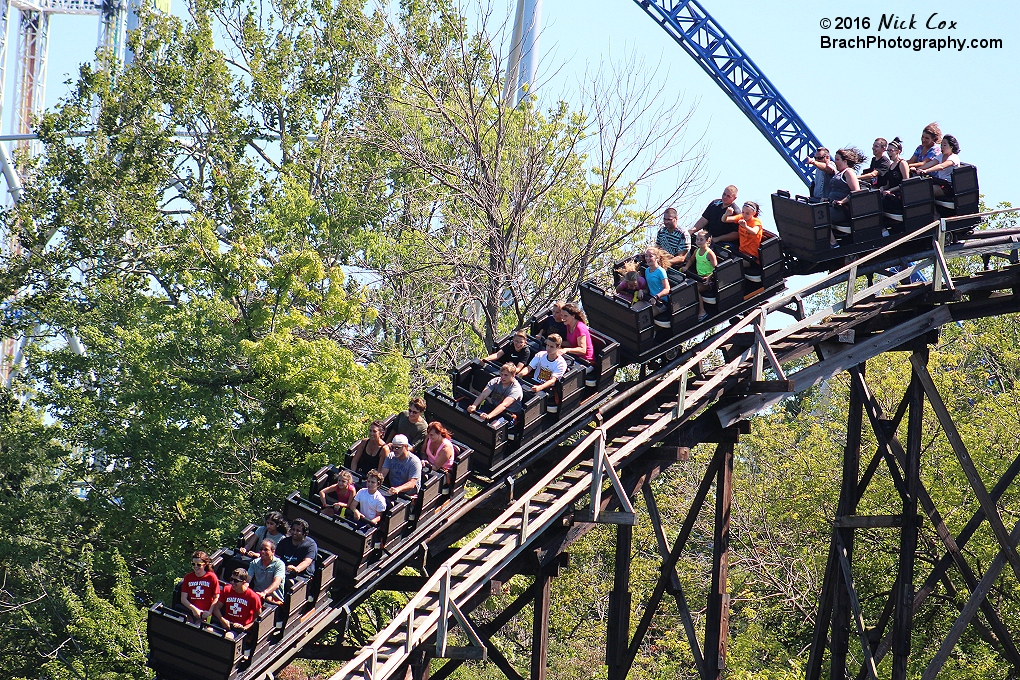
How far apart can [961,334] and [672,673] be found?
816 centimetres

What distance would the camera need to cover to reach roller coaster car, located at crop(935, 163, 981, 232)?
1364 cm

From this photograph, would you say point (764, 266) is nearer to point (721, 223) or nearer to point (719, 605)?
point (721, 223)

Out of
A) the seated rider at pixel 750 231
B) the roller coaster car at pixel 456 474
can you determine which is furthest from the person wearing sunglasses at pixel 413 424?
the seated rider at pixel 750 231

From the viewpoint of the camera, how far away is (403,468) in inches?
458

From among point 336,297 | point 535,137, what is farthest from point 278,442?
point 535,137

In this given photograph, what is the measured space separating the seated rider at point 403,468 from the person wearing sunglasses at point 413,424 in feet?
0.94

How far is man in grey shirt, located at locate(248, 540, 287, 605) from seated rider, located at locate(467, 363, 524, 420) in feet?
7.23

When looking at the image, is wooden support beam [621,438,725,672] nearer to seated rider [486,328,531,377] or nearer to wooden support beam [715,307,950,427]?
wooden support beam [715,307,950,427]

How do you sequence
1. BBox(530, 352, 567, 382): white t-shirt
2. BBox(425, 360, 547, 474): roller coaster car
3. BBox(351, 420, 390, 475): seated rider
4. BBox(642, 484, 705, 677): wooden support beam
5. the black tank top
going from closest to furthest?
BBox(425, 360, 547, 474): roller coaster car → BBox(351, 420, 390, 475): seated rider → BBox(530, 352, 567, 382): white t-shirt → BBox(642, 484, 705, 677): wooden support beam → the black tank top

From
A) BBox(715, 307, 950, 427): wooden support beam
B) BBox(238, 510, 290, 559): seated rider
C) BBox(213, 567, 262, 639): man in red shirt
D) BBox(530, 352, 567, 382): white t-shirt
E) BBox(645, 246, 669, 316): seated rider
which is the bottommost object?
BBox(213, 567, 262, 639): man in red shirt

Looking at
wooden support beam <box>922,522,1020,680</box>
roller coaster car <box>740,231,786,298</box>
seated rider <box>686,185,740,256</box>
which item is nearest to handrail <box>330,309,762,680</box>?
roller coaster car <box>740,231,786,298</box>

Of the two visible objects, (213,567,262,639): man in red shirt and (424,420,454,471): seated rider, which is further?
(424,420,454,471): seated rider

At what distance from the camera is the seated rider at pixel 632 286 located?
1327 centimetres

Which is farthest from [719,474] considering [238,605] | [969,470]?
[238,605]
